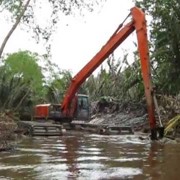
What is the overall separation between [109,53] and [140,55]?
3.41m

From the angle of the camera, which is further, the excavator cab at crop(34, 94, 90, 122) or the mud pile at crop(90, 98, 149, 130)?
the mud pile at crop(90, 98, 149, 130)

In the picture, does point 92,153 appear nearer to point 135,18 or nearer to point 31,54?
point 135,18

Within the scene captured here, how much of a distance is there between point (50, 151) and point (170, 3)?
19.8 meters

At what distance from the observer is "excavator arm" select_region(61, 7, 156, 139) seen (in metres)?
18.4

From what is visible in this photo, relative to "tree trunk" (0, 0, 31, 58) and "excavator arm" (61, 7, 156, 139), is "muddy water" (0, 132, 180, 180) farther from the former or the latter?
"tree trunk" (0, 0, 31, 58)

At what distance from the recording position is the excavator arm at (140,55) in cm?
A: 1839

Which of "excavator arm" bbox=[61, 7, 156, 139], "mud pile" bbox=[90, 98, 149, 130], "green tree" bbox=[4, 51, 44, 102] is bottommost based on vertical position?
"mud pile" bbox=[90, 98, 149, 130]

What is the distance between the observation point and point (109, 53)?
22.5m

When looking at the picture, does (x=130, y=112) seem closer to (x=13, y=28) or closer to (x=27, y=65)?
(x=13, y=28)

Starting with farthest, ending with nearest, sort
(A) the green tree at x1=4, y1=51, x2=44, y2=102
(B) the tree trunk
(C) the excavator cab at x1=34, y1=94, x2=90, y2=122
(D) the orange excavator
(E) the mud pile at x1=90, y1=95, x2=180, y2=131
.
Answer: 1. (A) the green tree at x1=4, y1=51, x2=44, y2=102
2. (C) the excavator cab at x1=34, y1=94, x2=90, y2=122
3. (E) the mud pile at x1=90, y1=95, x2=180, y2=131
4. (B) the tree trunk
5. (D) the orange excavator

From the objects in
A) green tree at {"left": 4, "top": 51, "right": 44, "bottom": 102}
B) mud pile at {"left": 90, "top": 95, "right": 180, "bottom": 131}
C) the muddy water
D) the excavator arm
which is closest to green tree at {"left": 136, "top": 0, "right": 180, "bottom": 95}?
mud pile at {"left": 90, "top": 95, "right": 180, "bottom": 131}

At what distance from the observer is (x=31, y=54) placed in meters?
69.6

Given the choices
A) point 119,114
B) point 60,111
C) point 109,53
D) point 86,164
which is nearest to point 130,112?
point 119,114

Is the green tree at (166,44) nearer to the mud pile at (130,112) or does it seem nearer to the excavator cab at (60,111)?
the mud pile at (130,112)
